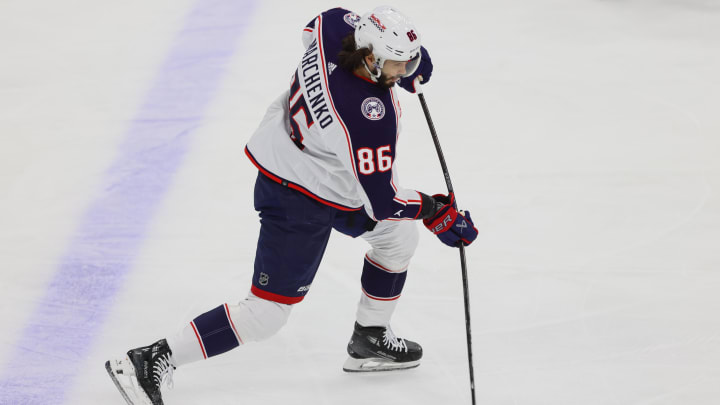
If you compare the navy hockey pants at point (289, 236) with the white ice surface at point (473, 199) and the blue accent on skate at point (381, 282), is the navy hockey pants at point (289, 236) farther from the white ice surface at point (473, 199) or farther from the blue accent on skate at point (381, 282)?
the white ice surface at point (473, 199)

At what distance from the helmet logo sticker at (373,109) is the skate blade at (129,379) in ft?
3.48

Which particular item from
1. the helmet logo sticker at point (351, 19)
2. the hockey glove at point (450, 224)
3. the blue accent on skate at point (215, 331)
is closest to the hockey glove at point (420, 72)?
the helmet logo sticker at point (351, 19)

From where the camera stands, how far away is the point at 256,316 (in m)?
2.39

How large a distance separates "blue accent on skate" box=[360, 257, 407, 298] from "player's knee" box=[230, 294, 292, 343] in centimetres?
35

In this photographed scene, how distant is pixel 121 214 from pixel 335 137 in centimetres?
157

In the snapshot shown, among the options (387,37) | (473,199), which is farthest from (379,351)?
(387,37)

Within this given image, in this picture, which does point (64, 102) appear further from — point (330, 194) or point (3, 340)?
point (330, 194)

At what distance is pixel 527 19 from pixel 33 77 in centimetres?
273

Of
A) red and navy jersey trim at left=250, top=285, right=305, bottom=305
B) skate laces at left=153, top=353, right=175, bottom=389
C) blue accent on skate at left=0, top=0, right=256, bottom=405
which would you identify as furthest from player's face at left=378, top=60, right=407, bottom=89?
blue accent on skate at left=0, top=0, right=256, bottom=405

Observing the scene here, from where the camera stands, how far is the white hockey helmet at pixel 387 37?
2080mm

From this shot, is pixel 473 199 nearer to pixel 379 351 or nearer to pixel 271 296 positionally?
pixel 379 351

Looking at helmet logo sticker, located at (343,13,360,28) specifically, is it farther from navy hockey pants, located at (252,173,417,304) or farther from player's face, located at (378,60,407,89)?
navy hockey pants, located at (252,173,417,304)

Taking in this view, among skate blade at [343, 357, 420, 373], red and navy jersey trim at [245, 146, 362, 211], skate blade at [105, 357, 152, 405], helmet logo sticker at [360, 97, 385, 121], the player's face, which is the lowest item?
skate blade at [343, 357, 420, 373]

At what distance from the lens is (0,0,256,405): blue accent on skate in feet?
8.88
